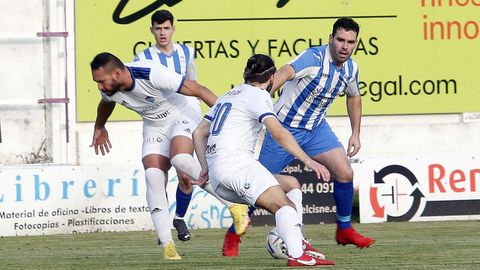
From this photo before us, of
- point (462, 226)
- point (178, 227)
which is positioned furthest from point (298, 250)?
point (462, 226)

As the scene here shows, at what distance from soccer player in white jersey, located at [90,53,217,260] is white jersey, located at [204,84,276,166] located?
101 centimetres

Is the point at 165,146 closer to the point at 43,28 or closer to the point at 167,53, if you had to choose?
the point at 167,53

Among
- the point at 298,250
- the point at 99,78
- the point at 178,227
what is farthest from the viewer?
the point at 178,227

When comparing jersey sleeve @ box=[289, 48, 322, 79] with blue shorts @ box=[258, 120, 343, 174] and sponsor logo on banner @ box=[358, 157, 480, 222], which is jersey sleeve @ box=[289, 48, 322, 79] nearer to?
blue shorts @ box=[258, 120, 343, 174]

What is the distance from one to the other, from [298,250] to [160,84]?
2.36 meters

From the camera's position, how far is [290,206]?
31.6ft

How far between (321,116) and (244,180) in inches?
97.4

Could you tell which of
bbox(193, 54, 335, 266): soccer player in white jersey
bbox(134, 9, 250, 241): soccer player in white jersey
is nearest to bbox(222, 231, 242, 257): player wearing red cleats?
bbox(134, 9, 250, 241): soccer player in white jersey

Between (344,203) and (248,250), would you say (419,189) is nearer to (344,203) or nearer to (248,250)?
(248,250)

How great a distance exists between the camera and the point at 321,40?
63.4 ft

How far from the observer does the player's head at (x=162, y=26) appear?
42.2ft

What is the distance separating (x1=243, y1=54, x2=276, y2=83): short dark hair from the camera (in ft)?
32.3

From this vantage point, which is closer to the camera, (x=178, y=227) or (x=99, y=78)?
(x=99, y=78)

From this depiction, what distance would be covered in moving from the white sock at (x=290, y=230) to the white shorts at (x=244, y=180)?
22cm
